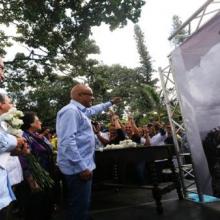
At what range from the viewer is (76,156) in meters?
3.94

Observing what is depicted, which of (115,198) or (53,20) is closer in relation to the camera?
(115,198)

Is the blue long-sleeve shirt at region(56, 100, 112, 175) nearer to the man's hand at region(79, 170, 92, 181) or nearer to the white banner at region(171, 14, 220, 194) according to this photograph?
the man's hand at region(79, 170, 92, 181)

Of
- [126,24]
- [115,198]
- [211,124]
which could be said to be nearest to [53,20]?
[126,24]

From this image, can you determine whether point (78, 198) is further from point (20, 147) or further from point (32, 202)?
point (20, 147)

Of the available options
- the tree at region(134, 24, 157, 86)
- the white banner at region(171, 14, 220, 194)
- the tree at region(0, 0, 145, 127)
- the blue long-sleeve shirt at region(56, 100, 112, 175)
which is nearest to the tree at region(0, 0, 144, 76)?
the tree at region(0, 0, 145, 127)

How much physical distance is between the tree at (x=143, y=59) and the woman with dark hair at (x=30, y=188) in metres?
45.9

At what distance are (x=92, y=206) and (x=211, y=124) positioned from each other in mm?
3227

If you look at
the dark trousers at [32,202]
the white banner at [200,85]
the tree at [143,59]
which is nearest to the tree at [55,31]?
the white banner at [200,85]

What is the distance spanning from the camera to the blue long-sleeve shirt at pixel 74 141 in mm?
3953

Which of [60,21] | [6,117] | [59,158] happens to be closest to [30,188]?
[59,158]

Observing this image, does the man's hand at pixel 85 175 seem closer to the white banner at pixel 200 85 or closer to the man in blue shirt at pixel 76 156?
the man in blue shirt at pixel 76 156

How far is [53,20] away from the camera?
10047mm

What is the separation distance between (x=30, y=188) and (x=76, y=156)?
3.23 feet

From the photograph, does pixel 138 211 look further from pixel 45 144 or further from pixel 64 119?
pixel 64 119
